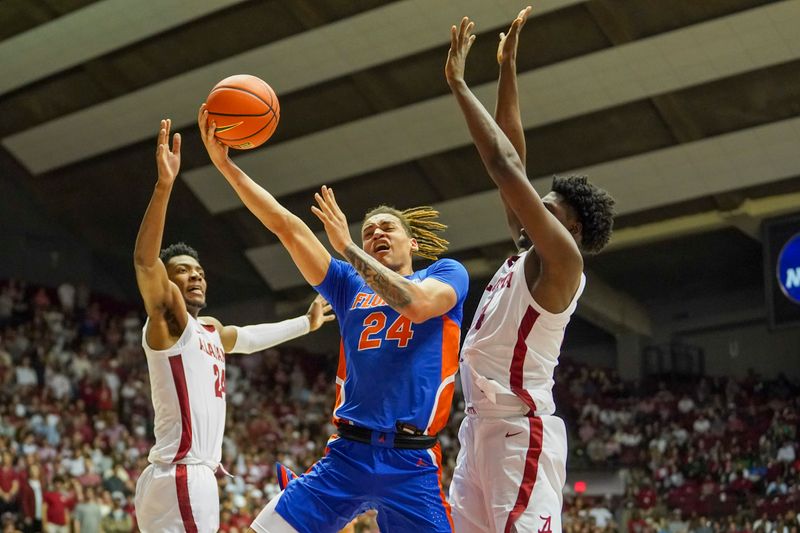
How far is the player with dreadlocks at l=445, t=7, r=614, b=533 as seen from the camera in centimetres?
441

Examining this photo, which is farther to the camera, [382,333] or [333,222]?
[382,333]

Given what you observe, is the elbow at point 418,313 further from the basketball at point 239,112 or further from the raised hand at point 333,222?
the basketball at point 239,112

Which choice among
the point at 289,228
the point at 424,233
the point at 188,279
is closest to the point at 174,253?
the point at 188,279

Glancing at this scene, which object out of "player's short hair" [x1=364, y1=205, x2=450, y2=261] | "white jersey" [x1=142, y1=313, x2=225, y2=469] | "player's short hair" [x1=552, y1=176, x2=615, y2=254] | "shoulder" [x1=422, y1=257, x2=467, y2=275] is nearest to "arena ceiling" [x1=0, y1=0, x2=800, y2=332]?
"player's short hair" [x1=364, y1=205, x2=450, y2=261]

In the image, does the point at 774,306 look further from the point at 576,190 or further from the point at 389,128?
the point at 576,190

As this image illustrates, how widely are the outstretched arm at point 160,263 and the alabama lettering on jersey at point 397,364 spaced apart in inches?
39.9

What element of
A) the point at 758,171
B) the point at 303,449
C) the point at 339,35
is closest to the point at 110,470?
the point at 303,449

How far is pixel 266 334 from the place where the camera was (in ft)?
22.1

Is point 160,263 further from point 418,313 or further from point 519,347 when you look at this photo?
point 519,347

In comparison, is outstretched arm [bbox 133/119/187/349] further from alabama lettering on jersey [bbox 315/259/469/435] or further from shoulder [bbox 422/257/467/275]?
shoulder [bbox 422/257/467/275]

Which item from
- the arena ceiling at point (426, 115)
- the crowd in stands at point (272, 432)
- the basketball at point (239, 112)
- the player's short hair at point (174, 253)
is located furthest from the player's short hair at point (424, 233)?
the arena ceiling at point (426, 115)

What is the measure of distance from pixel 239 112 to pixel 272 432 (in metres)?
15.6

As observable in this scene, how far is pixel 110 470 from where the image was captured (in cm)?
1552

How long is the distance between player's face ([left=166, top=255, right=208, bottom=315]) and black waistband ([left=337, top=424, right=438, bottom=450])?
1513 mm
